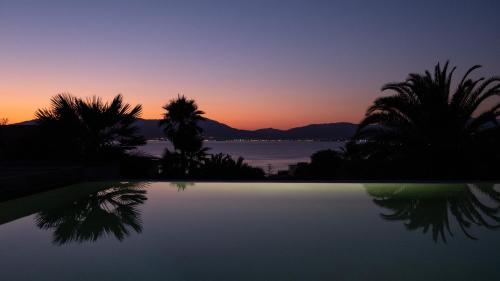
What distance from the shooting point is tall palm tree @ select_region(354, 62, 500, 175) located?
10.2 m

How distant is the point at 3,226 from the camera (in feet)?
16.5

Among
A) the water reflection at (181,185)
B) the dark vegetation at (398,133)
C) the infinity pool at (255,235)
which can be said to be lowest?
the infinity pool at (255,235)

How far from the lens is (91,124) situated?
10.1 metres

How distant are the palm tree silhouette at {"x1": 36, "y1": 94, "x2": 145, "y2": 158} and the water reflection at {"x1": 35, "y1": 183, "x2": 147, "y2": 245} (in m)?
2.45

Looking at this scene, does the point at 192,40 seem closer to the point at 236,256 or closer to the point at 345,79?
the point at 345,79

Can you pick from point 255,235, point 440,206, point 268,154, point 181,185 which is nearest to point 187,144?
point 181,185

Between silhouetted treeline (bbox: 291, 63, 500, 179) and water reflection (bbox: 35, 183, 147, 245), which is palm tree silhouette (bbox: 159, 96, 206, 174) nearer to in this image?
silhouetted treeline (bbox: 291, 63, 500, 179)

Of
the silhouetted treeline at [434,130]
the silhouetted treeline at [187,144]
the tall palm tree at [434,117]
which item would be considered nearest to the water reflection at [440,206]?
the silhouetted treeline at [434,130]

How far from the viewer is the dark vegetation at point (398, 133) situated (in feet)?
32.8

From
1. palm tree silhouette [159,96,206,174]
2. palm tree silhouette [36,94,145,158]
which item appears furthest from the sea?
palm tree silhouette [36,94,145,158]

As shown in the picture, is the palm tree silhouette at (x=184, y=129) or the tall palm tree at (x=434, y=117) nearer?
the tall palm tree at (x=434, y=117)

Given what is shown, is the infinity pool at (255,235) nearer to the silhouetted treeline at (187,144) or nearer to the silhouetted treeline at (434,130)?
the silhouetted treeline at (434,130)

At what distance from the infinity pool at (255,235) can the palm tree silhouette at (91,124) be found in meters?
2.35

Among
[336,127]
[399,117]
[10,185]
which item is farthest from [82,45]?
[336,127]
